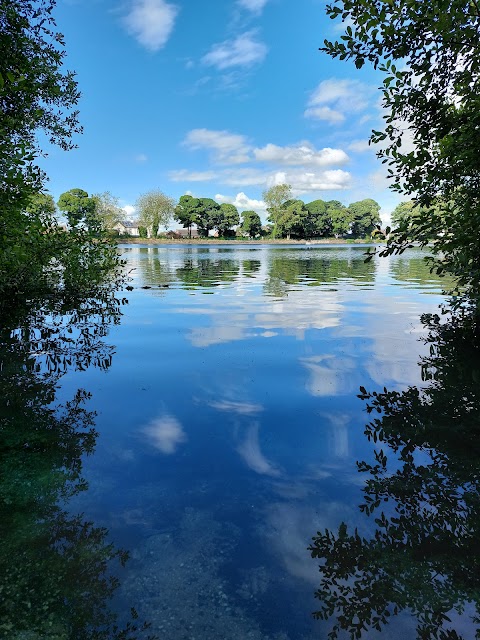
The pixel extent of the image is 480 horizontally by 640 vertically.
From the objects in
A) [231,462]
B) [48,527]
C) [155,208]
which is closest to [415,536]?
[231,462]

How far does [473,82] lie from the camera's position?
9820mm

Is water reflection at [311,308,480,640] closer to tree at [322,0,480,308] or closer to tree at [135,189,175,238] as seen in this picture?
tree at [322,0,480,308]

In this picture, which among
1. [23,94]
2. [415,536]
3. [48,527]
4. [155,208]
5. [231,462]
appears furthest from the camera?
[155,208]

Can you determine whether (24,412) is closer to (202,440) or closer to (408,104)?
(202,440)

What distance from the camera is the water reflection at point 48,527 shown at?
11.9 ft

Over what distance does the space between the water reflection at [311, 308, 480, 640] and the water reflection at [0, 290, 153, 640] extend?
7.15 feet

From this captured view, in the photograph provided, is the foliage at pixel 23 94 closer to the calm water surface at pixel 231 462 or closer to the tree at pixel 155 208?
the calm water surface at pixel 231 462

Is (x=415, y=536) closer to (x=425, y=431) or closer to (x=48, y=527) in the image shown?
(x=425, y=431)

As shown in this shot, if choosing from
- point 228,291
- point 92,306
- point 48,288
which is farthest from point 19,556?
point 228,291

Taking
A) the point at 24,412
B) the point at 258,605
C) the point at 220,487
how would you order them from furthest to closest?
the point at 24,412
the point at 220,487
the point at 258,605

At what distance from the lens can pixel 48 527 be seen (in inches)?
193

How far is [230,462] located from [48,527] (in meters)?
2.85

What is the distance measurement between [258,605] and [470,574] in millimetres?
2305

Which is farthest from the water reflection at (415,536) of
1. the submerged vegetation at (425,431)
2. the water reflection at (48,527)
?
the water reflection at (48,527)
